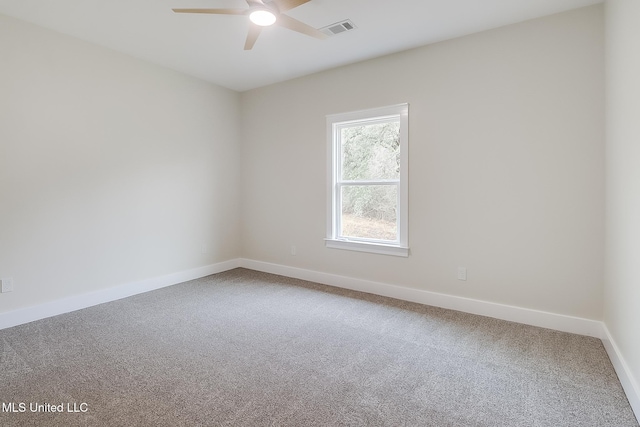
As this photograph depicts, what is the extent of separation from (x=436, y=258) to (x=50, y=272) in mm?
3776

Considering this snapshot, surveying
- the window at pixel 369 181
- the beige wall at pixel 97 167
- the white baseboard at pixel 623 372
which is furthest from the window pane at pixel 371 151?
the white baseboard at pixel 623 372

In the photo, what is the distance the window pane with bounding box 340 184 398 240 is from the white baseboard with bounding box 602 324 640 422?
191 cm

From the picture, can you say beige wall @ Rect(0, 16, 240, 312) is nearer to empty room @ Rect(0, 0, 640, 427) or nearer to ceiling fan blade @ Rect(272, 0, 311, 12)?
empty room @ Rect(0, 0, 640, 427)

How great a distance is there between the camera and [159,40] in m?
3.18

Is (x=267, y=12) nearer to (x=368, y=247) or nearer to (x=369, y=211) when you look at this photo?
(x=369, y=211)

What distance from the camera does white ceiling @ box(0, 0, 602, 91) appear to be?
257 cm

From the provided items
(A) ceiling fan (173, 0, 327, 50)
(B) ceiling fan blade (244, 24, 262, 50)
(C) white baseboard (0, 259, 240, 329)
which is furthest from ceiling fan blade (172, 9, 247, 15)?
(C) white baseboard (0, 259, 240, 329)

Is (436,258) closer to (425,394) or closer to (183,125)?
(425,394)

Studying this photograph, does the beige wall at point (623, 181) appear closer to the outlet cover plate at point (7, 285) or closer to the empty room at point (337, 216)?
the empty room at point (337, 216)

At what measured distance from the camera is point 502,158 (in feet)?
9.54

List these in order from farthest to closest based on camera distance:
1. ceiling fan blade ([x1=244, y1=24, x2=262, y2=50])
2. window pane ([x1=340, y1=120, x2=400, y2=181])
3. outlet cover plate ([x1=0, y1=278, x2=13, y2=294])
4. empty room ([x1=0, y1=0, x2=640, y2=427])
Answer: window pane ([x1=340, y1=120, x2=400, y2=181]) → outlet cover plate ([x1=0, y1=278, x2=13, y2=294]) → ceiling fan blade ([x1=244, y1=24, x2=262, y2=50]) → empty room ([x1=0, y1=0, x2=640, y2=427])

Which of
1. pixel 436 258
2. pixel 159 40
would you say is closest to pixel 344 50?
pixel 159 40

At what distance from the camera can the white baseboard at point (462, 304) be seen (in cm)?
266

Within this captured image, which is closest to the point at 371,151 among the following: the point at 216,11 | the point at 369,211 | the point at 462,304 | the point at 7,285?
the point at 369,211
